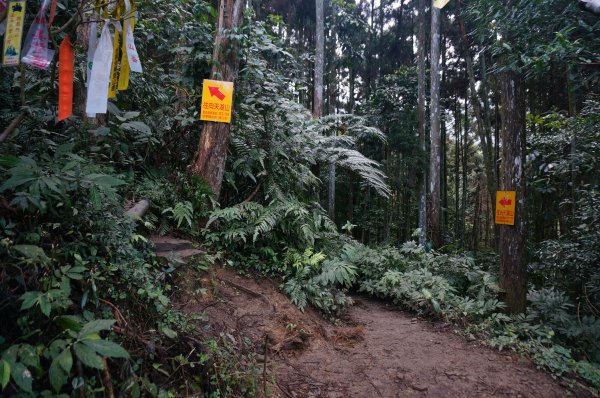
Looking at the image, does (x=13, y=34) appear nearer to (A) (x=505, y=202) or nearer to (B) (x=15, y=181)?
(B) (x=15, y=181)

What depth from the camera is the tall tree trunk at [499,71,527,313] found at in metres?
4.43

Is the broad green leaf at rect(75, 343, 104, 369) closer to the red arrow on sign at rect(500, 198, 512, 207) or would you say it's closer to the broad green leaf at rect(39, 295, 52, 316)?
the broad green leaf at rect(39, 295, 52, 316)

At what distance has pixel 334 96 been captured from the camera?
1567 centimetres

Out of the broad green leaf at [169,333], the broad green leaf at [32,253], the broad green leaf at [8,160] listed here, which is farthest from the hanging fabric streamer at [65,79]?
the broad green leaf at [169,333]

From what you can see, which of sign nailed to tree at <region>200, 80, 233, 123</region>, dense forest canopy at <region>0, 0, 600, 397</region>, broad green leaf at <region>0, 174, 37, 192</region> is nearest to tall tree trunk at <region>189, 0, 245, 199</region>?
dense forest canopy at <region>0, 0, 600, 397</region>

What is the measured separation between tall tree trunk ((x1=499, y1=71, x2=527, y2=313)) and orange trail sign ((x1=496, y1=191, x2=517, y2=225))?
0.07 metres

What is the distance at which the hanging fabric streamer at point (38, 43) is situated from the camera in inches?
83.9

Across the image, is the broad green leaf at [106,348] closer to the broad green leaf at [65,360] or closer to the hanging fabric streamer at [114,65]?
the broad green leaf at [65,360]

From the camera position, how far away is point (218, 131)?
15.1 feet

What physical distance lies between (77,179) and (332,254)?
3680 mm

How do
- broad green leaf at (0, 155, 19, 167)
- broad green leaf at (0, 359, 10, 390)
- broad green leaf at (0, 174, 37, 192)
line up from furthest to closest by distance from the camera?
broad green leaf at (0, 155, 19, 167), broad green leaf at (0, 174, 37, 192), broad green leaf at (0, 359, 10, 390)

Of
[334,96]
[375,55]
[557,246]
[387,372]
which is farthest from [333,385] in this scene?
[375,55]

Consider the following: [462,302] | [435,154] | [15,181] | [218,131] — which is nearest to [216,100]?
[218,131]

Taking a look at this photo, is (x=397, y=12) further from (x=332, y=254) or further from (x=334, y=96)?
(x=332, y=254)
